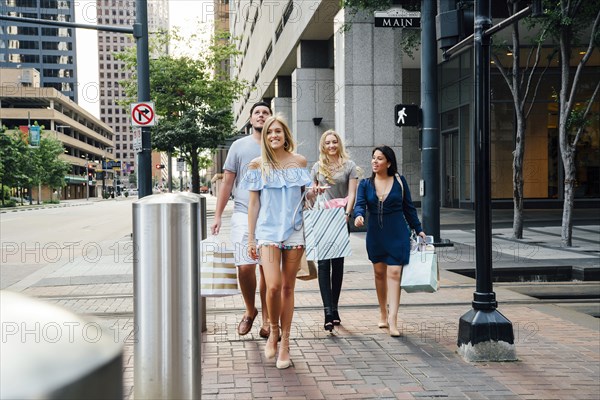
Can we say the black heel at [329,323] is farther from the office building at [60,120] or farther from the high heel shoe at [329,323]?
the office building at [60,120]

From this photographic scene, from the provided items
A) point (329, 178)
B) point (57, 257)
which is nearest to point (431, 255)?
point (329, 178)

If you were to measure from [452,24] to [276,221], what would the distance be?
Result: 231 cm

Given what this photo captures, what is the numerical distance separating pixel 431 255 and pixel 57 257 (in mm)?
9153

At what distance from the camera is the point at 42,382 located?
0.71 meters

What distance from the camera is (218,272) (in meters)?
5.39

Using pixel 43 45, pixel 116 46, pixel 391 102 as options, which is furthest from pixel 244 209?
pixel 43 45

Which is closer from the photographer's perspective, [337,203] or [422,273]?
[422,273]

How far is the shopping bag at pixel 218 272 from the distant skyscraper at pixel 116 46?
1007 cm

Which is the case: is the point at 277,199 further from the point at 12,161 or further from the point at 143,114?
the point at 12,161

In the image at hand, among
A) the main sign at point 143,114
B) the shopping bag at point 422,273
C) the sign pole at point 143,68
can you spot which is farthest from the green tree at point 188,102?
the shopping bag at point 422,273

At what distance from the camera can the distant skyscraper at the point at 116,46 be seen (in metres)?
40.5

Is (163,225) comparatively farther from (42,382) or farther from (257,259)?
(257,259)

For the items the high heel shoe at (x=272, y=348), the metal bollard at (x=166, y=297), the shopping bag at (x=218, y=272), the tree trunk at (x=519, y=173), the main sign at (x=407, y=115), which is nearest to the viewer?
the metal bollard at (x=166, y=297)

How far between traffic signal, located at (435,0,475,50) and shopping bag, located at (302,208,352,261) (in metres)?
1.76
